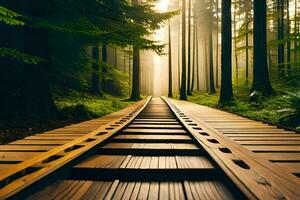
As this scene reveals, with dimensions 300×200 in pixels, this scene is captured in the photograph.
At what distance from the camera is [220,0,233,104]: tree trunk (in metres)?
14.1

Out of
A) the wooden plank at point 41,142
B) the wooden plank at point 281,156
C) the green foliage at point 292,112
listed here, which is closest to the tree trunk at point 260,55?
the green foliage at point 292,112

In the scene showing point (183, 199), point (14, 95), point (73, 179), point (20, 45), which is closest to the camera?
point (183, 199)

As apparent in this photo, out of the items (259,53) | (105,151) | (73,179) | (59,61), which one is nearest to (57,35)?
(59,61)

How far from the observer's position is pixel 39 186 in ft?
7.24

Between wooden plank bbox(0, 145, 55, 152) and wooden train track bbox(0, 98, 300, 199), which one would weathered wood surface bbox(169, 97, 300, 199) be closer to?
wooden train track bbox(0, 98, 300, 199)

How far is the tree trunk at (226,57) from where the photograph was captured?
14.1 meters

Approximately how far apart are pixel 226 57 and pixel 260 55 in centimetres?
160

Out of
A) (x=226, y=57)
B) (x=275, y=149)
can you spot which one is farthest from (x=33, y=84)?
(x=226, y=57)

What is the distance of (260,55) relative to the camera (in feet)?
44.4

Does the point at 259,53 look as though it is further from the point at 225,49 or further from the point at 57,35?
the point at 57,35

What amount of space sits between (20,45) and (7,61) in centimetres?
162

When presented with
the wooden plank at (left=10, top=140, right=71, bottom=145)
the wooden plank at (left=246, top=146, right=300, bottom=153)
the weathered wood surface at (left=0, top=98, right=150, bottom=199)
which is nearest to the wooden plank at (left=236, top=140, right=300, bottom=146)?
the wooden plank at (left=246, top=146, right=300, bottom=153)

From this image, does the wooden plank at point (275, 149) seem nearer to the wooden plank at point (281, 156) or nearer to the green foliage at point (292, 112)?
the wooden plank at point (281, 156)

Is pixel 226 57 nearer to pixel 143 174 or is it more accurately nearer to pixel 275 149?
pixel 275 149
